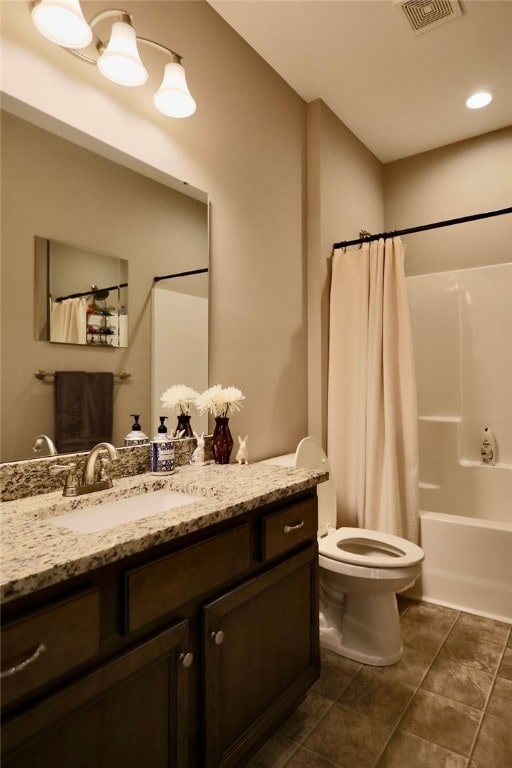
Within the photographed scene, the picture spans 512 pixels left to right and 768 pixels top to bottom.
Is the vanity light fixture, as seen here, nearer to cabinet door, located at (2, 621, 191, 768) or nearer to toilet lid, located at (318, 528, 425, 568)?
cabinet door, located at (2, 621, 191, 768)

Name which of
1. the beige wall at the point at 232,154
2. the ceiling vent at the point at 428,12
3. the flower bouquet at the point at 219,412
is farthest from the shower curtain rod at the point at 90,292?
the ceiling vent at the point at 428,12

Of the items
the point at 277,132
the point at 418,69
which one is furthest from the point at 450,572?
the point at 418,69

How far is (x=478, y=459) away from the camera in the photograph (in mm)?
2957

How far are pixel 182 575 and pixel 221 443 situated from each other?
30.5 inches

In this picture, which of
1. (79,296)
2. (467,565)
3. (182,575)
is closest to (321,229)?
(79,296)

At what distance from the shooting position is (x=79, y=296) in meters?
1.43

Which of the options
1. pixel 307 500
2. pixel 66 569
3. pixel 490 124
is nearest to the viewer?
pixel 66 569

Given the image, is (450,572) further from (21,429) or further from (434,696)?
(21,429)

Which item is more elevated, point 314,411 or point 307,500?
point 314,411

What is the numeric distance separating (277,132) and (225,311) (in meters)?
1.12

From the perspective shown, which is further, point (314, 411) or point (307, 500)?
point (314, 411)

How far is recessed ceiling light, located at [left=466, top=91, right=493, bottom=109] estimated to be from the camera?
8.62 ft

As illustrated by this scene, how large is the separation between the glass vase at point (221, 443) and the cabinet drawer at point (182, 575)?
57 cm

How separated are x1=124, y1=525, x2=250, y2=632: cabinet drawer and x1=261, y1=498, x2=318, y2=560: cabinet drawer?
3.4 inches
